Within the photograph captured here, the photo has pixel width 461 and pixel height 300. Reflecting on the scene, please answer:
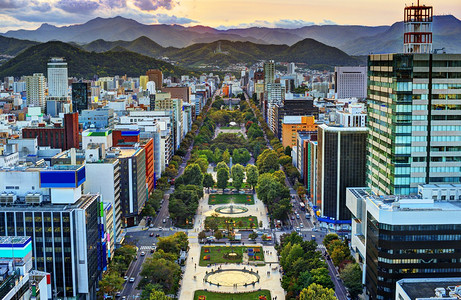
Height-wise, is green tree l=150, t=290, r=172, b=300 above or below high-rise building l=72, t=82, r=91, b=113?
below

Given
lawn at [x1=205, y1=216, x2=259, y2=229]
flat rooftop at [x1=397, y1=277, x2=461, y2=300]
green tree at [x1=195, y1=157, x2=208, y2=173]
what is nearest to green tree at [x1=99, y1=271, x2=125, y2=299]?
lawn at [x1=205, y1=216, x2=259, y2=229]

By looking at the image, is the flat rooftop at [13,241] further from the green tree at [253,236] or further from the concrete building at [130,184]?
the green tree at [253,236]

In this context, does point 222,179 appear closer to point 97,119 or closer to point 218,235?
point 218,235

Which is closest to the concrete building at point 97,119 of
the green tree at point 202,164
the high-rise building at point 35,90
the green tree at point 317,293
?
the green tree at point 202,164

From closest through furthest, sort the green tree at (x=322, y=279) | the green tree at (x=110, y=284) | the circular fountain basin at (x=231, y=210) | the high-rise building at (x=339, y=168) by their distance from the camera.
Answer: the green tree at (x=322, y=279), the green tree at (x=110, y=284), the high-rise building at (x=339, y=168), the circular fountain basin at (x=231, y=210)

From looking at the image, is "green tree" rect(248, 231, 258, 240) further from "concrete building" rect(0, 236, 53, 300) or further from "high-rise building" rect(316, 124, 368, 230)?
"concrete building" rect(0, 236, 53, 300)

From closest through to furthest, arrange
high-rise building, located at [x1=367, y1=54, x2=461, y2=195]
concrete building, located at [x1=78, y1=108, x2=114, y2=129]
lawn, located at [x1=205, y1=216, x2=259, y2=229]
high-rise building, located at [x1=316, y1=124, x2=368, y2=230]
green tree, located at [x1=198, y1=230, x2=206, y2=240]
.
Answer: high-rise building, located at [x1=367, y1=54, x2=461, y2=195]
green tree, located at [x1=198, y1=230, x2=206, y2=240]
high-rise building, located at [x1=316, y1=124, x2=368, y2=230]
lawn, located at [x1=205, y1=216, x2=259, y2=229]
concrete building, located at [x1=78, y1=108, x2=114, y2=129]

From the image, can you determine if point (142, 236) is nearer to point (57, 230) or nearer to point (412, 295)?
point (57, 230)
